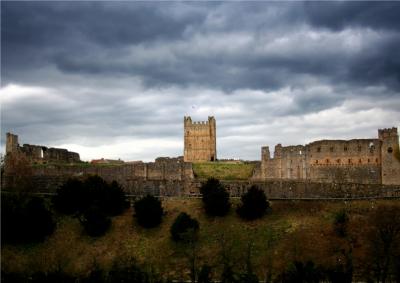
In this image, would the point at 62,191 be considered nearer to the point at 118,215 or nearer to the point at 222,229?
the point at 118,215

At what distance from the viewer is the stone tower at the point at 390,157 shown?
214 ft

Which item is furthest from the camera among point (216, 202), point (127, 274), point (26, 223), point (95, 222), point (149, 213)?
point (216, 202)

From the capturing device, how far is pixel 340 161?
6994cm

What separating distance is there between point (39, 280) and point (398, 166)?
37.4 m

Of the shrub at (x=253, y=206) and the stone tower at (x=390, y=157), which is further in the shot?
the stone tower at (x=390, y=157)

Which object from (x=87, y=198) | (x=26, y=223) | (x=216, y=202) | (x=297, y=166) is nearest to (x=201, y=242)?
(x=216, y=202)

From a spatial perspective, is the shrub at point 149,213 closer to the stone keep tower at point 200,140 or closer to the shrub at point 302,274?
the shrub at point 302,274

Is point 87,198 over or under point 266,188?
under

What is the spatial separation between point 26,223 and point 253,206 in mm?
18831

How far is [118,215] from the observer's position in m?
59.7

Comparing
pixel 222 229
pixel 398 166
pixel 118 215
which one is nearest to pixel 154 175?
pixel 118 215

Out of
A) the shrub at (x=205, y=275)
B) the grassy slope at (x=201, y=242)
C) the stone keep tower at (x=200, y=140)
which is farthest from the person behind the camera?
the stone keep tower at (x=200, y=140)

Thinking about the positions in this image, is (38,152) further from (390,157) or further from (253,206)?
(390,157)

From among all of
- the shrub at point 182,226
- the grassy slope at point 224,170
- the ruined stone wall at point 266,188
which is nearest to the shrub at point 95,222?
the shrub at point 182,226
